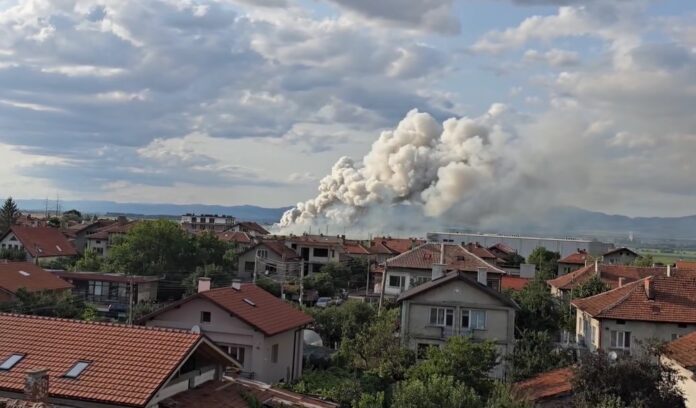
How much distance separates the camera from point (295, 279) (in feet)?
248

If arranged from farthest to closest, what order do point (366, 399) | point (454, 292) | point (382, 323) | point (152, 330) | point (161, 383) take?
point (454, 292)
point (382, 323)
point (366, 399)
point (152, 330)
point (161, 383)

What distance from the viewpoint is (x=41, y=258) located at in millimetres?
78688

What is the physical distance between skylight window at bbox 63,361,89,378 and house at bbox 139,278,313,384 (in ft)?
38.0

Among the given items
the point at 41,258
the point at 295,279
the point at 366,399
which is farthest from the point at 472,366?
the point at 41,258

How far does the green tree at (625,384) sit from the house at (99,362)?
36.6 feet

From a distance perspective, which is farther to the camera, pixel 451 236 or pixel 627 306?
pixel 451 236

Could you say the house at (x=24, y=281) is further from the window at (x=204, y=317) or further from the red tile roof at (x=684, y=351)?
the red tile roof at (x=684, y=351)

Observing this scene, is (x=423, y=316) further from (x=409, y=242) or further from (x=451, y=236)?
(x=451, y=236)

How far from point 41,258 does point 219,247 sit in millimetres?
18996

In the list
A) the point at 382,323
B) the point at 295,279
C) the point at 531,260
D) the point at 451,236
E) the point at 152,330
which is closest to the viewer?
the point at 152,330

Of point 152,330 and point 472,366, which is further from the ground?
point 152,330

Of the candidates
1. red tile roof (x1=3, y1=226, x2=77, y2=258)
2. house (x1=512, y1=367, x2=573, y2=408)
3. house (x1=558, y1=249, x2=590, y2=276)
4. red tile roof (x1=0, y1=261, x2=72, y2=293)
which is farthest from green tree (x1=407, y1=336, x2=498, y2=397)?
house (x1=558, y1=249, x2=590, y2=276)

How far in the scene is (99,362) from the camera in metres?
17.8

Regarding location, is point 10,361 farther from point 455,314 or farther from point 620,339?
point 620,339
